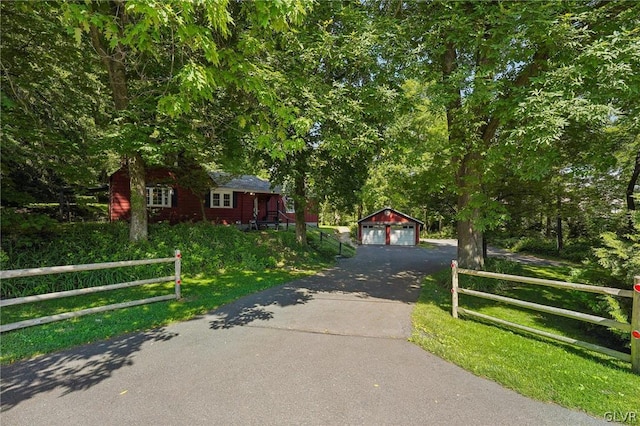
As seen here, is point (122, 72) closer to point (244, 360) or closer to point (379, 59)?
point (379, 59)

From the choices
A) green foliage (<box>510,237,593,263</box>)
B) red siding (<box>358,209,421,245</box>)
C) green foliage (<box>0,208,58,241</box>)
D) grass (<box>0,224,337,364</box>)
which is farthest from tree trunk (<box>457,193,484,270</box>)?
red siding (<box>358,209,421,245</box>)

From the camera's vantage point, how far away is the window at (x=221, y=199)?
18766mm

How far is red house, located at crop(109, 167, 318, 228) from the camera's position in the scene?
1546 cm

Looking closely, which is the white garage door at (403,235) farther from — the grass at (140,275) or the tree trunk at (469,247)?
the tree trunk at (469,247)

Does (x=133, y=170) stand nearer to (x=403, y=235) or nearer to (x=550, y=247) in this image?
(x=403, y=235)

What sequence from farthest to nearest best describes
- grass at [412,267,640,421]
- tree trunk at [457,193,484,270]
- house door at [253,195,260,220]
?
house door at [253,195,260,220]
tree trunk at [457,193,484,270]
grass at [412,267,640,421]

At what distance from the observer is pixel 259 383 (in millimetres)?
3455

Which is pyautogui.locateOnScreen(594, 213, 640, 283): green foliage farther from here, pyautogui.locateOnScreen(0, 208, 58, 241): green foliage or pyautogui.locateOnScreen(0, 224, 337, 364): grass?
pyautogui.locateOnScreen(0, 208, 58, 241): green foliage

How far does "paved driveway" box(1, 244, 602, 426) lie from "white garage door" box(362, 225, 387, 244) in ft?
77.3

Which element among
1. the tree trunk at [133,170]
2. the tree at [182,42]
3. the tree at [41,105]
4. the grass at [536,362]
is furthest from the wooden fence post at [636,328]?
the tree trunk at [133,170]

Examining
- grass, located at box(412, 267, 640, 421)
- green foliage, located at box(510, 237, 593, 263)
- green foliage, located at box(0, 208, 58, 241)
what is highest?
green foliage, located at box(0, 208, 58, 241)

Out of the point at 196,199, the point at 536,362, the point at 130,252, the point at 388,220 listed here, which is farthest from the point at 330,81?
the point at 388,220

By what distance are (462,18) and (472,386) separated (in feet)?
21.6

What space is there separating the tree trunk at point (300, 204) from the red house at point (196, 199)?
0.73 meters
